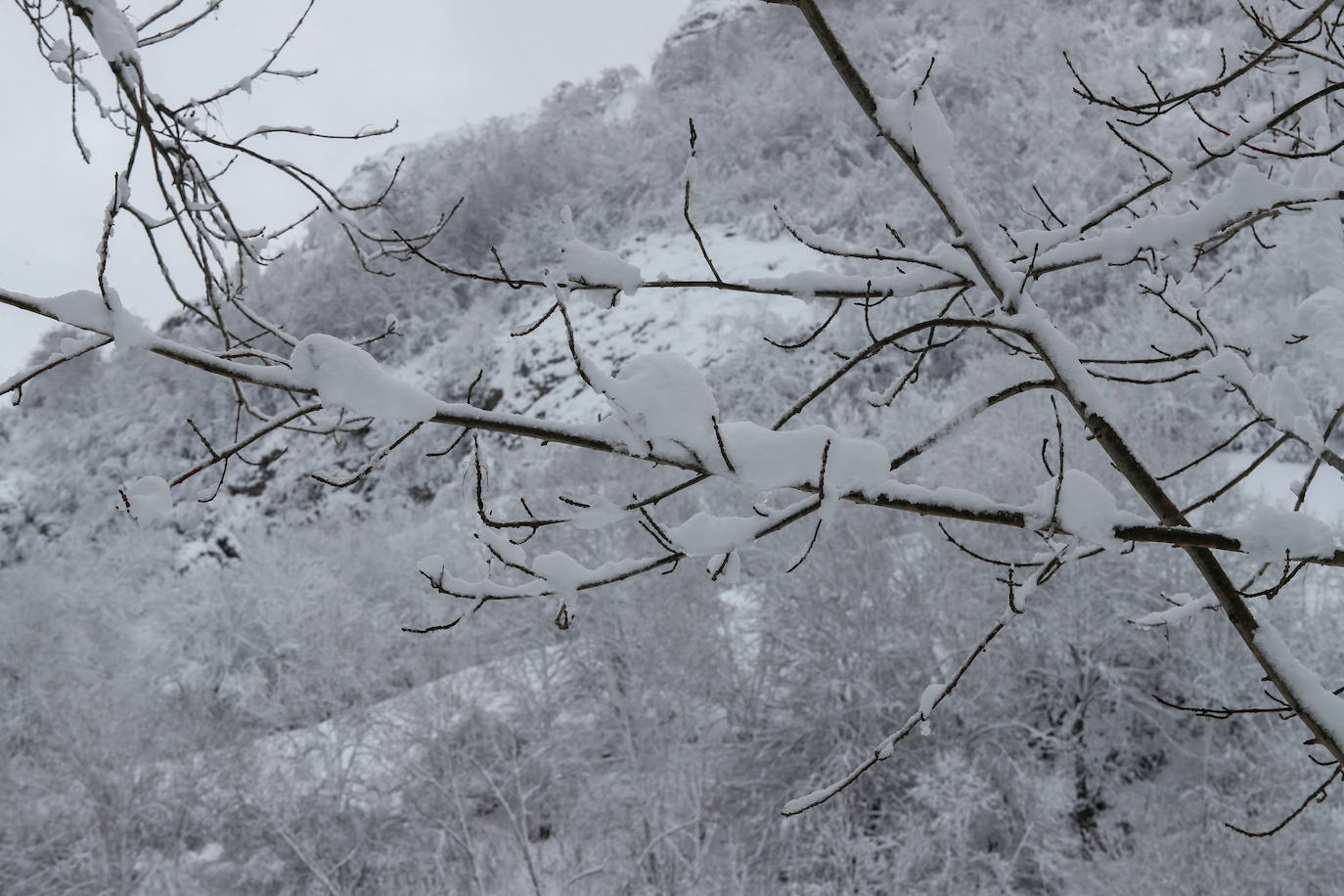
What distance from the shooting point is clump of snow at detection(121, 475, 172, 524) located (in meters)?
0.98

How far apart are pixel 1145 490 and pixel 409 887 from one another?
10.3m

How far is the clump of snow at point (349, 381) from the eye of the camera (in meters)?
0.88

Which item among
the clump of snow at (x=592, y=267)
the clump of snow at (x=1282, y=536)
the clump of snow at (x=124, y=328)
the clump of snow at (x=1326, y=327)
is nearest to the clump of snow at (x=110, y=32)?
the clump of snow at (x=124, y=328)

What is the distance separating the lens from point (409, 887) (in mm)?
9609

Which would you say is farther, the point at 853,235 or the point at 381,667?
the point at 853,235

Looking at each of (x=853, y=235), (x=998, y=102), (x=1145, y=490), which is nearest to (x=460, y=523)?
(x=853, y=235)

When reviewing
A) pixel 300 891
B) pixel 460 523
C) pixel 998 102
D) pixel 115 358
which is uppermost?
pixel 998 102

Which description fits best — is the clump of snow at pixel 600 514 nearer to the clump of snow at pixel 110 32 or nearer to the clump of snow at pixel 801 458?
the clump of snow at pixel 801 458

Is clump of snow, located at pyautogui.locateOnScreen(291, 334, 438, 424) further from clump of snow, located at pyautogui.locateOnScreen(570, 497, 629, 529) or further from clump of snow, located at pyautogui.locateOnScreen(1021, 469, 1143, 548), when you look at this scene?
clump of snow, located at pyautogui.locateOnScreen(1021, 469, 1143, 548)

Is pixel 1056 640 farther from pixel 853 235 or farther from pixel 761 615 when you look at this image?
pixel 853 235

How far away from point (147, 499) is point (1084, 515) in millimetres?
1198

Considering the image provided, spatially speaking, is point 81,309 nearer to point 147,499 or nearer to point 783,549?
point 147,499

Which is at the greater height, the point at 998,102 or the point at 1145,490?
the point at 998,102

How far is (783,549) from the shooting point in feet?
38.3
